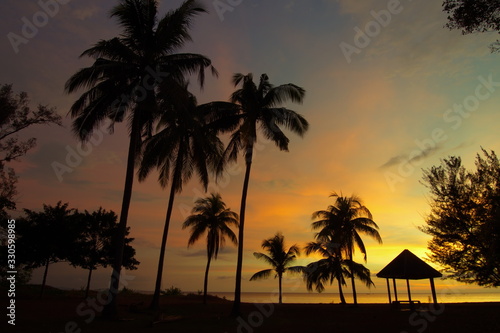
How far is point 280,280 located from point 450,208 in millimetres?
23021

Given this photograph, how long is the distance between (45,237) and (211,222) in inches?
547

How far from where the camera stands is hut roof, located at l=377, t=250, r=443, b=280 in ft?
73.3

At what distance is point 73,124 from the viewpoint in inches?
648

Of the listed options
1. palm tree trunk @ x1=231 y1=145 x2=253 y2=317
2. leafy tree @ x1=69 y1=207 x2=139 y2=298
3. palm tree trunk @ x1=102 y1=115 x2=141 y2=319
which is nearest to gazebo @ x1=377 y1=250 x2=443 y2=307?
palm tree trunk @ x1=231 y1=145 x2=253 y2=317

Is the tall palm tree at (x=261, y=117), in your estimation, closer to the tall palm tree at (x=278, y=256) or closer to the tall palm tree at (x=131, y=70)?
the tall palm tree at (x=131, y=70)

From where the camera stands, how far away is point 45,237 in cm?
2636

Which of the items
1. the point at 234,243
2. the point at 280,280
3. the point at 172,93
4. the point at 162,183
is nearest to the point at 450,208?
the point at 172,93

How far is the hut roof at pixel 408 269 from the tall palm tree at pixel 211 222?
15169 mm

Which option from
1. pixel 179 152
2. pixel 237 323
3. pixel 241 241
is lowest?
pixel 237 323

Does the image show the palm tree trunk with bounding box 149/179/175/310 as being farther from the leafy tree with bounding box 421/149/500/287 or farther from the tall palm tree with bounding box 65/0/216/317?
the leafy tree with bounding box 421/149/500/287

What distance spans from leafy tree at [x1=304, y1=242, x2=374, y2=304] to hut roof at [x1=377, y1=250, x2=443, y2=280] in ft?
22.0

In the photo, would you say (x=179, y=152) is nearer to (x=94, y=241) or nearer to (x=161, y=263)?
(x=161, y=263)

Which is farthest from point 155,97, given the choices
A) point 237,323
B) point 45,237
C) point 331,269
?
point 331,269

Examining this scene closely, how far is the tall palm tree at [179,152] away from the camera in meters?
21.0
